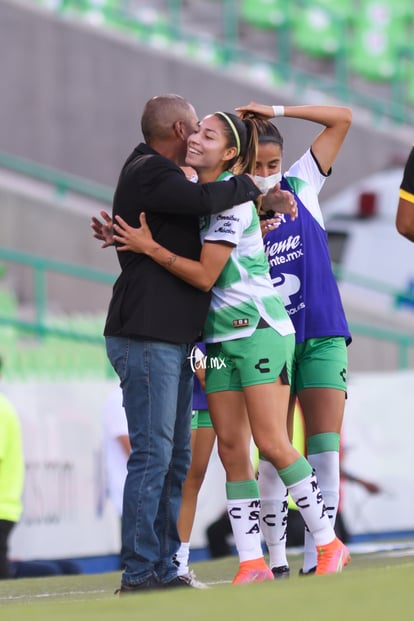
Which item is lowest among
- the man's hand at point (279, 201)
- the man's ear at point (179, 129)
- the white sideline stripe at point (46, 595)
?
the white sideline stripe at point (46, 595)

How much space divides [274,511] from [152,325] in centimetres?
112

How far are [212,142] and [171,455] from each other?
1.24m

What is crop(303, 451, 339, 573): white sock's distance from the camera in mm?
5973

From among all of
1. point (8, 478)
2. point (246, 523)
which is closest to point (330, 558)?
point (246, 523)

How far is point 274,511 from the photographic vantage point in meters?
5.99

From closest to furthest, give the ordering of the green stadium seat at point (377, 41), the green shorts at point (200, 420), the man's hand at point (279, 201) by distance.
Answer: the man's hand at point (279, 201), the green shorts at point (200, 420), the green stadium seat at point (377, 41)

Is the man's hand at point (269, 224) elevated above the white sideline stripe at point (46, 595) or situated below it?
above

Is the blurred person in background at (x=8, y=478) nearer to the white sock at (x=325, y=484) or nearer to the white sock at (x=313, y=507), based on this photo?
the white sock at (x=325, y=484)

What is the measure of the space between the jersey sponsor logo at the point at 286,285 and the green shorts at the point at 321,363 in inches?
8.3

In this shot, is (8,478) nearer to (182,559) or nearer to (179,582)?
(182,559)

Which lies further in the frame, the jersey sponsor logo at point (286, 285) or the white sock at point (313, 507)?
the jersey sponsor logo at point (286, 285)

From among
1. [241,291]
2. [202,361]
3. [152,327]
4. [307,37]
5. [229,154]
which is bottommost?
[202,361]

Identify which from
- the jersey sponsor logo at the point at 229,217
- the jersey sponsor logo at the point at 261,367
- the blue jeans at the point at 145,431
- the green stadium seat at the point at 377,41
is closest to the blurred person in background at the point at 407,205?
the jersey sponsor logo at the point at 229,217

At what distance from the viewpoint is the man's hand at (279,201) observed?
581 cm
